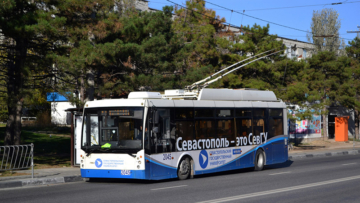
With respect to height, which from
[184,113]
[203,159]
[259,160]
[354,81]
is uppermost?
[354,81]

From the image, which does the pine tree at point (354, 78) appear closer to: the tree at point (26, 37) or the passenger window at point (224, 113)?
the passenger window at point (224, 113)

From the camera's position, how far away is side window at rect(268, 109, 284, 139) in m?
18.7

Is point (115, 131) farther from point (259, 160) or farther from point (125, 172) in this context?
point (259, 160)

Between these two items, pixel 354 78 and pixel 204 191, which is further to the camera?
pixel 354 78

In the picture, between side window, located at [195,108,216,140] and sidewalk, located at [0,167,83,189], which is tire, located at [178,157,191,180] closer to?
side window, located at [195,108,216,140]

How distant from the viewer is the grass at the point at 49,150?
63.1ft

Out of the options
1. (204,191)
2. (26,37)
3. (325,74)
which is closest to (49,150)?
(26,37)

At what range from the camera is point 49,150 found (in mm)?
24219

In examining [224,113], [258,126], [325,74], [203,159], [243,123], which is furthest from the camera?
[325,74]

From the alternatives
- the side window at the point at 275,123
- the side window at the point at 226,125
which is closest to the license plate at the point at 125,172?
the side window at the point at 226,125

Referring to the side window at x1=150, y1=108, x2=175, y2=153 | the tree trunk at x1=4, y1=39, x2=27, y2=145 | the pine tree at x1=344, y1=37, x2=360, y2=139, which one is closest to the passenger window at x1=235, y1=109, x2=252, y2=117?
the side window at x1=150, y1=108, x2=175, y2=153

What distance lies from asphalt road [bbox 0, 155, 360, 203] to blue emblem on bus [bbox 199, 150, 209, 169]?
37.6 inches

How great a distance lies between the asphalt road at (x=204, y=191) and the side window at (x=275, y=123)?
4.37 m

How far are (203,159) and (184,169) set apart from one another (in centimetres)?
98
